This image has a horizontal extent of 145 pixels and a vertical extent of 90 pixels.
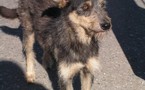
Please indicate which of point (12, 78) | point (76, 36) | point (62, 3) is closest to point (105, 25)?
point (76, 36)

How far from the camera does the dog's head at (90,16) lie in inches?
250

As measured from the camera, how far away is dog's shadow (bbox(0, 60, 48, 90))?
26.0 feet

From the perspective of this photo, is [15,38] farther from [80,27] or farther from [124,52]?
[80,27]

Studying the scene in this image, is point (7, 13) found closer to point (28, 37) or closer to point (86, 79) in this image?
point (28, 37)

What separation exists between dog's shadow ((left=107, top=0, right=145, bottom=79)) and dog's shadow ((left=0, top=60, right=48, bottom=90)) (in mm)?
2119

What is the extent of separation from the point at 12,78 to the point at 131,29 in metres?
3.65

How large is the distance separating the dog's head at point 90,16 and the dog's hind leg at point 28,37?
5.77 feet

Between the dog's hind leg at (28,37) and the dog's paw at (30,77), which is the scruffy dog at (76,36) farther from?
the dog's paw at (30,77)

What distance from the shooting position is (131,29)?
10578 millimetres

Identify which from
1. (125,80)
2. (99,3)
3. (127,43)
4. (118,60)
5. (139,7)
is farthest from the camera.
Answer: (139,7)

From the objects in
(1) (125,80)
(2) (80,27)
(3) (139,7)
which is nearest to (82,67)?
(2) (80,27)

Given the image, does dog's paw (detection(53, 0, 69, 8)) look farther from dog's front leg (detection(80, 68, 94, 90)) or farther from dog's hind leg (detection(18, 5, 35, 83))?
dog's hind leg (detection(18, 5, 35, 83))

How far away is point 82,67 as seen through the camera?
698cm

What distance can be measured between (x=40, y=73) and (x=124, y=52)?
1.97 meters
